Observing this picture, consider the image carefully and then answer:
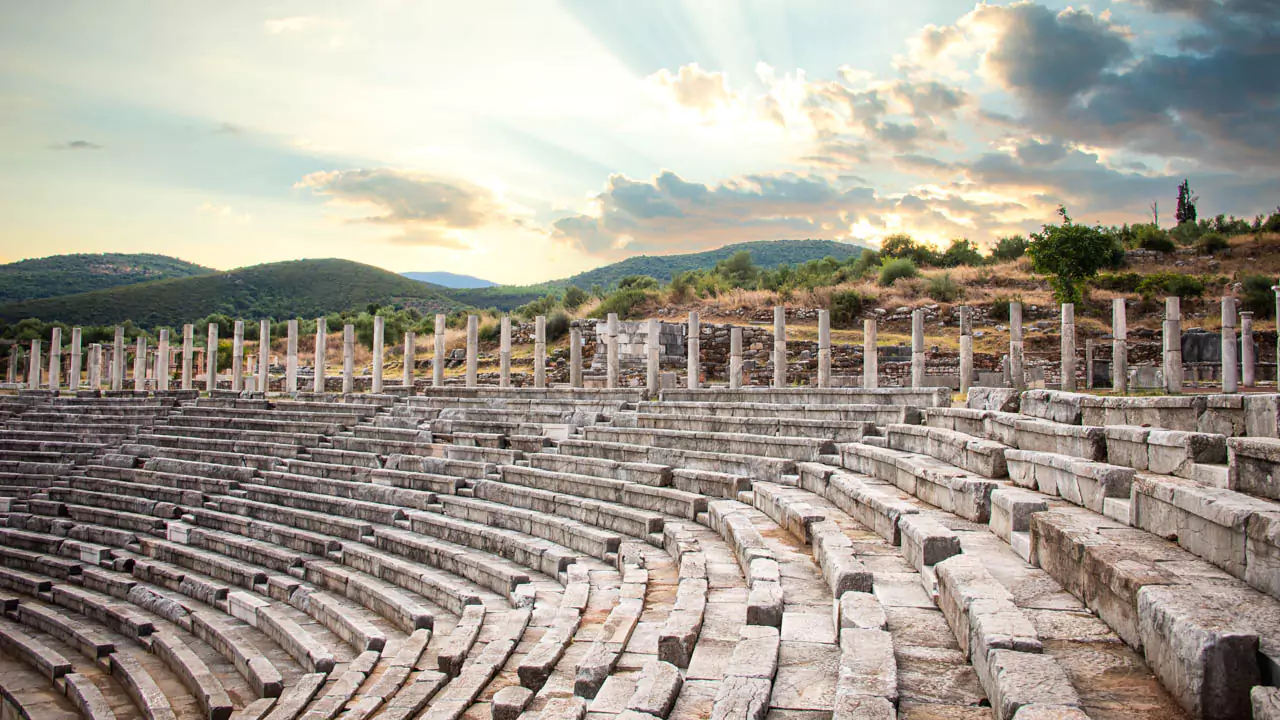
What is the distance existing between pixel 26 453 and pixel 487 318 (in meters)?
23.7

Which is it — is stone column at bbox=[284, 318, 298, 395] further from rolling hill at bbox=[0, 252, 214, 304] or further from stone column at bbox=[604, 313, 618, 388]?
rolling hill at bbox=[0, 252, 214, 304]

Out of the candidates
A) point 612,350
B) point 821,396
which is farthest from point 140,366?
point 821,396

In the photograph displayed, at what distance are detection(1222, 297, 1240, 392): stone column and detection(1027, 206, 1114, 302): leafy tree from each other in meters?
16.6

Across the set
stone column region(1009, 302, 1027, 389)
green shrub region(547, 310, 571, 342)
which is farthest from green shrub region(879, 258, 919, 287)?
stone column region(1009, 302, 1027, 389)

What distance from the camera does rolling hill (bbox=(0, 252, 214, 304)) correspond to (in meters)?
86.6

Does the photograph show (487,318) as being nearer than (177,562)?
No

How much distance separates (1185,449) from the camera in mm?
5539

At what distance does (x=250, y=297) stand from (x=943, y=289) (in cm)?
7296

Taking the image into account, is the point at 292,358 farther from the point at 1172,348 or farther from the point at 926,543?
the point at 926,543

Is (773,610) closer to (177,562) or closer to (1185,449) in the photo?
(1185,449)

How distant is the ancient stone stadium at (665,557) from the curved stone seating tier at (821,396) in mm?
67

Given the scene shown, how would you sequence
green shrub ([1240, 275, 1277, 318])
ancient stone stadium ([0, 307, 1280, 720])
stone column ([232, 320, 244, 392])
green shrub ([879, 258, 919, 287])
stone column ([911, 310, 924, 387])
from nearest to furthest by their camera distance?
1. ancient stone stadium ([0, 307, 1280, 720])
2. stone column ([911, 310, 924, 387])
3. stone column ([232, 320, 244, 392])
4. green shrub ([1240, 275, 1277, 318])
5. green shrub ([879, 258, 919, 287])

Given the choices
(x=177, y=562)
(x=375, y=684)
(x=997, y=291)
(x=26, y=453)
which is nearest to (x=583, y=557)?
(x=375, y=684)

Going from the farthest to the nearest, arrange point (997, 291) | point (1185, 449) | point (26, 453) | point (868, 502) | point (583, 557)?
1. point (997, 291)
2. point (26, 453)
3. point (583, 557)
4. point (868, 502)
5. point (1185, 449)
